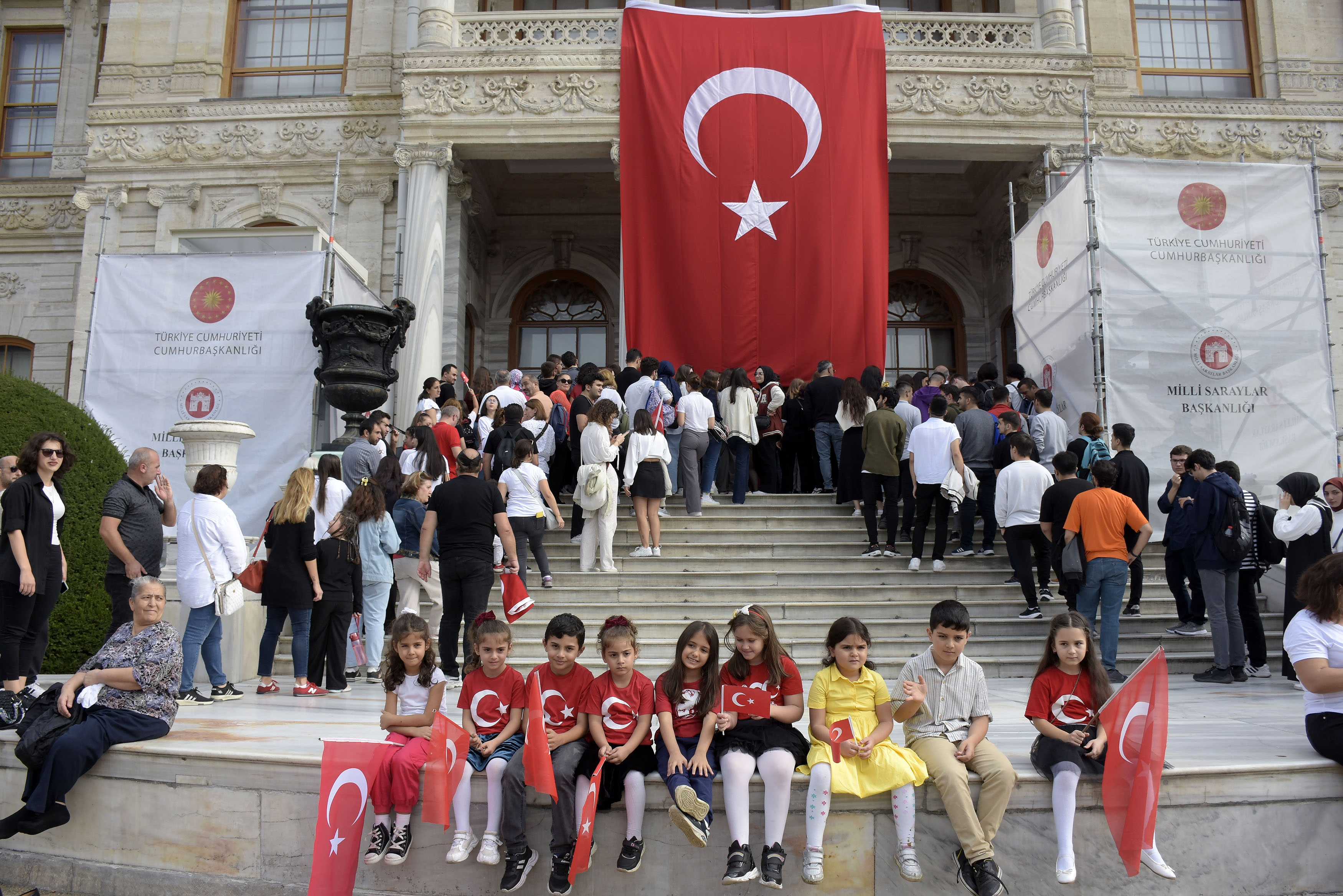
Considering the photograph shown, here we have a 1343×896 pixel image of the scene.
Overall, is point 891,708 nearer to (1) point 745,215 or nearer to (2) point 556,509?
(2) point 556,509

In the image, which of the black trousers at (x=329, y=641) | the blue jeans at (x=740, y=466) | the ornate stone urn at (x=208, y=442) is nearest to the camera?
the black trousers at (x=329, y=641)

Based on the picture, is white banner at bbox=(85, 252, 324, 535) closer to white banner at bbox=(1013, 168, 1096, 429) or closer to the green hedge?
the green hedge

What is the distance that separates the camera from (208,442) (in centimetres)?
993

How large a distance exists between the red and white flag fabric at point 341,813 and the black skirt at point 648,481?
6070mm

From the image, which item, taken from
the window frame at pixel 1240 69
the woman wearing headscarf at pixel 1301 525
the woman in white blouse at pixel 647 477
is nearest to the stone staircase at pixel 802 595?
the woman in white blouse at pixel 647 477

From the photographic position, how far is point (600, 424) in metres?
10.4

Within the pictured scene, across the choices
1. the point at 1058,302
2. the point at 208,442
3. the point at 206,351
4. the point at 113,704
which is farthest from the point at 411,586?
the point at 1058,302

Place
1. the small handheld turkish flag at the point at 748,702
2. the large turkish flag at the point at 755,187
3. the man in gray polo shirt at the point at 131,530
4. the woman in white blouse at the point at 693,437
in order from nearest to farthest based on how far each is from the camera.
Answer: the small handheld turkish flag at the point at 748,702 → the man in gray polo shirt at the point at 131,530 → the woman in white blouse at the point at 693,437 → the large turkish flag at the point at 755,187

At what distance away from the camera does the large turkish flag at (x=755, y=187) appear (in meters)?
15.5

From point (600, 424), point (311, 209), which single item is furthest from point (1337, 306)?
point (311, 209)

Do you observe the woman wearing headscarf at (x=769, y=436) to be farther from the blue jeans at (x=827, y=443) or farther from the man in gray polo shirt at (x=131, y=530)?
the man in gray polo shirt at (x=131, y=530)

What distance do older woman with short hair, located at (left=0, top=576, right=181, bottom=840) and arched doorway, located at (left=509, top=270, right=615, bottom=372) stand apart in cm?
1559

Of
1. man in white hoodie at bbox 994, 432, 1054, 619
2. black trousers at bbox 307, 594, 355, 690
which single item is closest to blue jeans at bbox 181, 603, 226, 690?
black trousers at bbox 307, 594, 355, 690

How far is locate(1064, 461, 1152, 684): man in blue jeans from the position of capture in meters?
7.91
